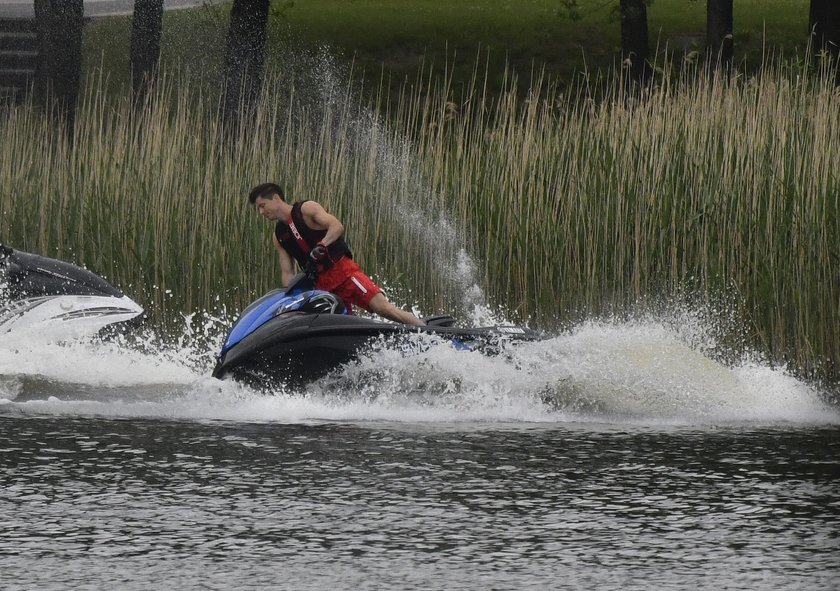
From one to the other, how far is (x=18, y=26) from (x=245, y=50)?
29.1 feet

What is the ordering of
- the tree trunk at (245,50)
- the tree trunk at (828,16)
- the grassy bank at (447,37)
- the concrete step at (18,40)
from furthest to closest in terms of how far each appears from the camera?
the grassy bank at (447,37)
the concrete step at (18,40)
the tree trunk at (828,16)
the tree trunk at (245,50)

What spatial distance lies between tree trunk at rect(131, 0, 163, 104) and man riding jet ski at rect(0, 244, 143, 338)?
34.7 feet

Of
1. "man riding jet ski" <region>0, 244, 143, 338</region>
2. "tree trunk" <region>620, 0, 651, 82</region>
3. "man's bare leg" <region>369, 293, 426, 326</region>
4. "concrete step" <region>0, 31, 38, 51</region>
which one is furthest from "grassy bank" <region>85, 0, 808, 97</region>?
"man's bare leg" <region>369, 293, 426, 326</region>

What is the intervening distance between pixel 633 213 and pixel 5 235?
4981mm

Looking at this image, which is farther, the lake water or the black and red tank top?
the black and red tank top

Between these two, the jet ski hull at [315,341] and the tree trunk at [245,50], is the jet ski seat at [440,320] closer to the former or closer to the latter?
the jet ski hull at [315,341]

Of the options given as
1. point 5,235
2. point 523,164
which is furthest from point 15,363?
point 523,164

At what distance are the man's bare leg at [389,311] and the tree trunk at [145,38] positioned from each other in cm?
1102

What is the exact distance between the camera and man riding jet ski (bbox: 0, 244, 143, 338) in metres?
10.5

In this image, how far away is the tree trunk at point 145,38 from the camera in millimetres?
21156

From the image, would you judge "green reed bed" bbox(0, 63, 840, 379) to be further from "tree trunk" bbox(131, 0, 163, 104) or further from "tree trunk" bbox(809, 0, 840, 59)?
"tree trunk" bbox(809, 0, 840, 59)

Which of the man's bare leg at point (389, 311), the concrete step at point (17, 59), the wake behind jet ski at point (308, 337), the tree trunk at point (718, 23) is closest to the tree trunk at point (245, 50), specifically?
the tree trunk at point (718, 23)

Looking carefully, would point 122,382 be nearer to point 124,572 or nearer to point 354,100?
point 124,572

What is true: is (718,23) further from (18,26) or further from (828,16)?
(18,26)
